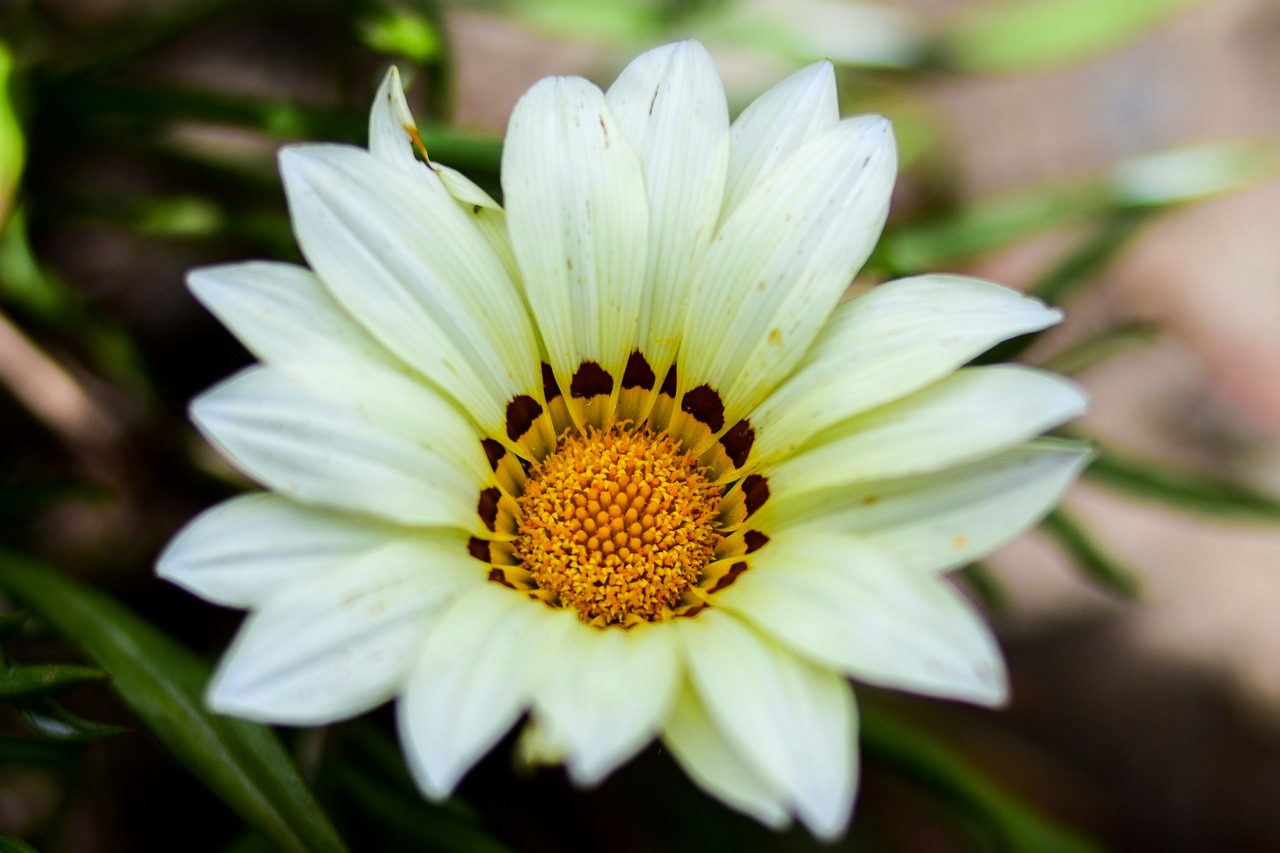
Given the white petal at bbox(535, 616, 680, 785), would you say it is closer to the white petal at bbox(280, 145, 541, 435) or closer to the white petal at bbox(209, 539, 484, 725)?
the white petal at bbox(209, 539, 484, 725)

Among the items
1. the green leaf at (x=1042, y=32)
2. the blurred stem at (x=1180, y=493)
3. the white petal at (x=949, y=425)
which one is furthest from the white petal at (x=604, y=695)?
the green leaf at (x=1042, y=32)

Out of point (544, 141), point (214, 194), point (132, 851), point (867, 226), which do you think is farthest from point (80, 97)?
point (132, 851)

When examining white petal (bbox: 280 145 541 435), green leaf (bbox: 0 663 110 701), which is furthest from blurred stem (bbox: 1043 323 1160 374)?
green leaf (bbox: 0 663 110 701)

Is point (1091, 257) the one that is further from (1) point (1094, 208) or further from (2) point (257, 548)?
(2) point (257, 548)

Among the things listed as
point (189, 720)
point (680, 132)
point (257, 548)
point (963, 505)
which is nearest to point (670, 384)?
point (680, 132)

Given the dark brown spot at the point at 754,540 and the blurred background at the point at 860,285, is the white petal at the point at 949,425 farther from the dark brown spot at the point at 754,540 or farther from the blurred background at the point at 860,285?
the blurred background at the point at 860,285

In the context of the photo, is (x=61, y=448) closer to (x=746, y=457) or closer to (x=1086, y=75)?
(x=746, y=457)
